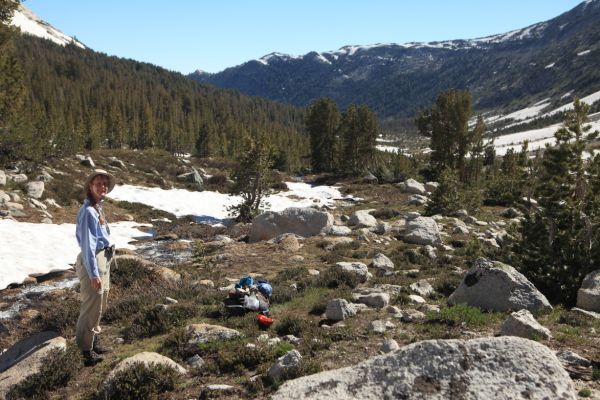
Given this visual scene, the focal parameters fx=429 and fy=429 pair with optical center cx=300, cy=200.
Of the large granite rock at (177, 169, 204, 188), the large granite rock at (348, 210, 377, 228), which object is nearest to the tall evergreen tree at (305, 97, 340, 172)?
the large granite rock at (177, 169, 204, 188)

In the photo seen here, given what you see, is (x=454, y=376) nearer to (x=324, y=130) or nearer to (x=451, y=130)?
(x=451, y=130)

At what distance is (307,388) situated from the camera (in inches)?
170

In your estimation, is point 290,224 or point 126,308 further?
point 290,224

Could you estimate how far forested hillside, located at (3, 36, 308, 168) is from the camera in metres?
65.8

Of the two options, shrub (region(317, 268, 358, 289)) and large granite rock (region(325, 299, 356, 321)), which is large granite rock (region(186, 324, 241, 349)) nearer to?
large granite rock (region(325, 299, 356, 321))

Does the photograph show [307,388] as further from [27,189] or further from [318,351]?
[27,189]

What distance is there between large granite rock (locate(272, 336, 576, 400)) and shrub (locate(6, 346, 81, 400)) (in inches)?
155

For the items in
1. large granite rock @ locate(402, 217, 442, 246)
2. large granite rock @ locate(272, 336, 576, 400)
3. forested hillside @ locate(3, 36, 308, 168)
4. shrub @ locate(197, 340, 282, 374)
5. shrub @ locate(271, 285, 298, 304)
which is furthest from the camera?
forested hillside @ locate(3, 36, 308, 168)

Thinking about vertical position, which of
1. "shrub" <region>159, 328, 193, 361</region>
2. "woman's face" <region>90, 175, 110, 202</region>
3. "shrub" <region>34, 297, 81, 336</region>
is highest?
"woman's face" <region>90, 175, 110, 202</region>

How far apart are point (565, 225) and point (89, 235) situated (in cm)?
1152

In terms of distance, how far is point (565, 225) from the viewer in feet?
38.0

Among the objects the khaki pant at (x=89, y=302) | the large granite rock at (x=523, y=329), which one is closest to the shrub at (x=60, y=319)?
the khaki pant at (x=89, y=302)

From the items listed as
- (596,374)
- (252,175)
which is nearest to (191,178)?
(252,175)

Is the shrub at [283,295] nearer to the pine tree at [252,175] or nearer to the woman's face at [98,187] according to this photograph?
the woman's face at [98,187]
